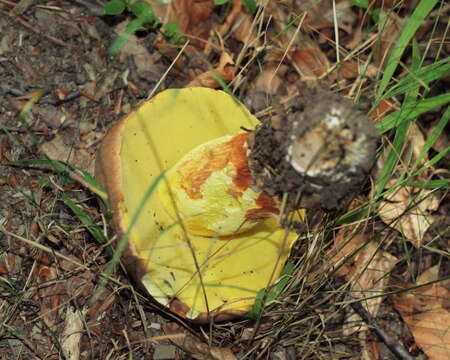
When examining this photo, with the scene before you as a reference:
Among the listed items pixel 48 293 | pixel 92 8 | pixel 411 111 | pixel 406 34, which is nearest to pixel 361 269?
pixel 411 111

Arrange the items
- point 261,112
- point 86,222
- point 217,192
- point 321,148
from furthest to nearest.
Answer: point 261,112, point 86,222, point 217,192, point 321,148

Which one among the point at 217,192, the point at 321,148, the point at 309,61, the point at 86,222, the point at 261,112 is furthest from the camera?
the point at 309,61

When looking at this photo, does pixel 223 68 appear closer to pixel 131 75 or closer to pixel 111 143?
pixel 131 75

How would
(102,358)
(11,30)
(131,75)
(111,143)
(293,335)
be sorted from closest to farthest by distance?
1. (111,143)
2. (102,358)
3. (293,335)
4. (11,30)
5. (131,75)

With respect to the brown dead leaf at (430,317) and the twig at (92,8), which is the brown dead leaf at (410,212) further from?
the twig at (92,8)

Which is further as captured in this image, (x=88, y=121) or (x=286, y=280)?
(x=88, y=121)

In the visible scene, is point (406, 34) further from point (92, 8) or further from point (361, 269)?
point (92, 8)

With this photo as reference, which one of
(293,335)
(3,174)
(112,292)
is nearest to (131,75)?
(3,174)

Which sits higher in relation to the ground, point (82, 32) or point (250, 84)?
point (82, 32)
